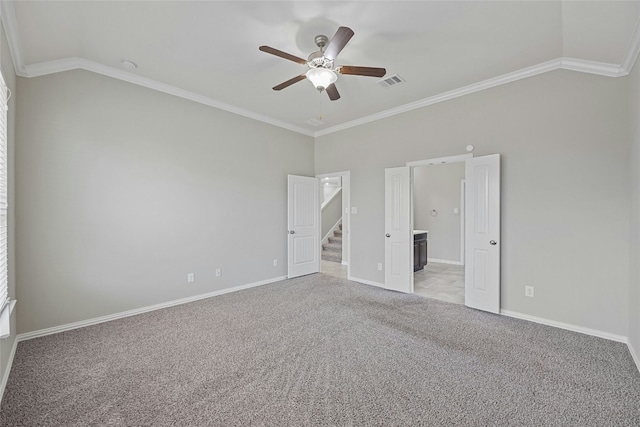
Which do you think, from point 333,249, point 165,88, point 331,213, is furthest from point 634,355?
point 331,213

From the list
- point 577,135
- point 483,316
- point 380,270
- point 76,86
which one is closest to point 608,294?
point 483,316

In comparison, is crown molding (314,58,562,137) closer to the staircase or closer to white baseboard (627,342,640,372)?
white baseboard (627,342,640,372)

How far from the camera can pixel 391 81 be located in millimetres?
3547

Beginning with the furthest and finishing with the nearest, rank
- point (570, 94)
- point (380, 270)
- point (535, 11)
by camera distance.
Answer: point (380, 270) → point (570, 94) → point (535, 11)

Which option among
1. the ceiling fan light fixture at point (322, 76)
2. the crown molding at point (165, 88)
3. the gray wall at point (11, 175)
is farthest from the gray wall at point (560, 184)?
the gray wall at point (11, 175)

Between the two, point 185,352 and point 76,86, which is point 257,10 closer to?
point 76,86

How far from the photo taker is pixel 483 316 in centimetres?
342

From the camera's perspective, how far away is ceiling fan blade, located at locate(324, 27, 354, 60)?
2.00m

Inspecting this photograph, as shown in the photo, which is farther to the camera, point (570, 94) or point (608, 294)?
point (570, 94)

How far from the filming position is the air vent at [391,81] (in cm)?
344

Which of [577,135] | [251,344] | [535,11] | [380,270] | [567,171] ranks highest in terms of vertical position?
[535,11]

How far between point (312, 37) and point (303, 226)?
3.49 m

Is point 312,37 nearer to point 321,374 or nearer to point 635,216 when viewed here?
point 321,374

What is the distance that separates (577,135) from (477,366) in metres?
2.73
